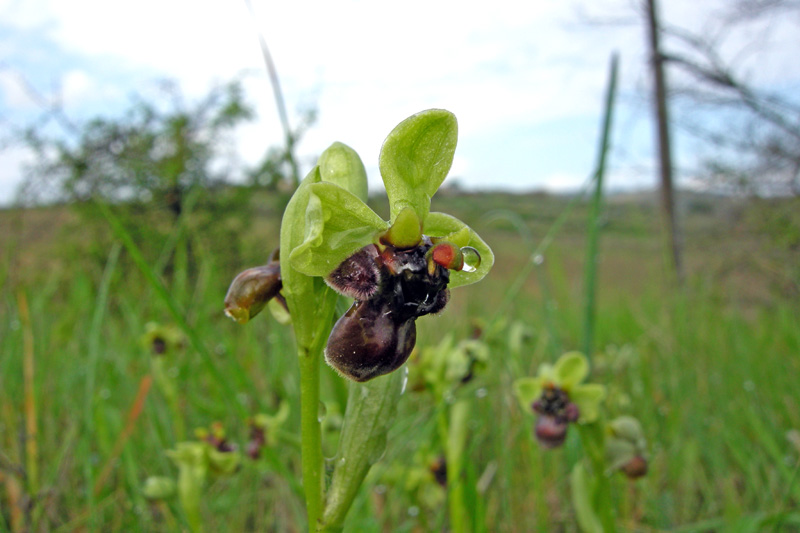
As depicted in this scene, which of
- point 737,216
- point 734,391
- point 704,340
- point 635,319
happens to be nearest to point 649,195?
point 737,216

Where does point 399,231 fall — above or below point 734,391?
above

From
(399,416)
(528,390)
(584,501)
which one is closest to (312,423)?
(584,501)

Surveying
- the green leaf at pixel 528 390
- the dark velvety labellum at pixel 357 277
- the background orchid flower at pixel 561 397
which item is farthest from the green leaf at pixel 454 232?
the green leaf at pixel 528 390

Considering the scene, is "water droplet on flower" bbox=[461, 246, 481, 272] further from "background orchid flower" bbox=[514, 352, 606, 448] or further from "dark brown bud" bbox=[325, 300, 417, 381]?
"background orchid flower" bbox=[514, 352, 606, 448]

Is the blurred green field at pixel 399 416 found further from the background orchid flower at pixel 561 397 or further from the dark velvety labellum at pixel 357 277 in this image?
the dark velvety labellum at pixel 357 277

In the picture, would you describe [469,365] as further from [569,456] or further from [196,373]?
[196,373]
